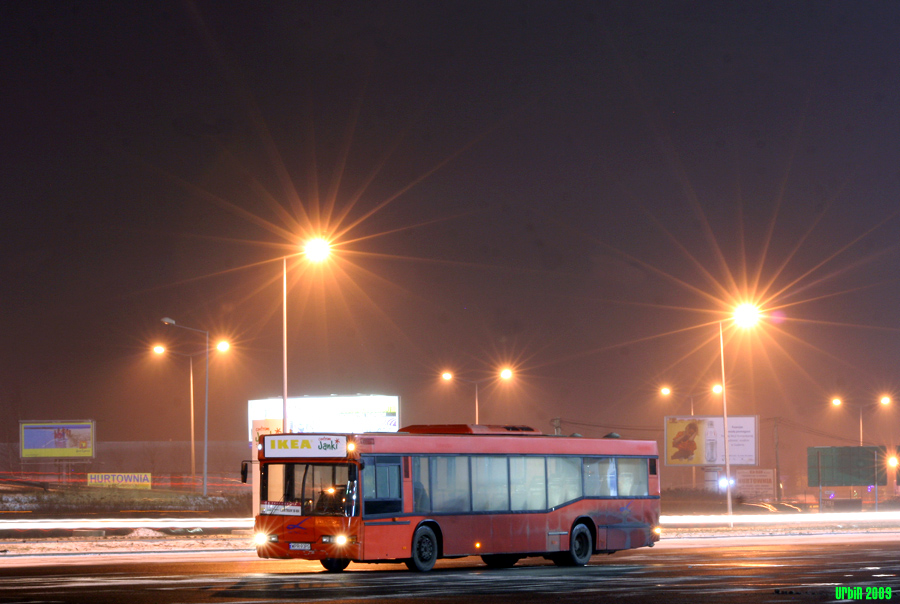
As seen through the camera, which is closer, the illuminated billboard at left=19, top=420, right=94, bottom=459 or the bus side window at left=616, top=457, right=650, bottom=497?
the bus side window at left=616, top=457, right=650, bottom=497

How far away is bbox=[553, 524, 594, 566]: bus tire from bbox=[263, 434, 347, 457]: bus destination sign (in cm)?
631

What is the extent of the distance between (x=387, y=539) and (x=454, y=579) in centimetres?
205

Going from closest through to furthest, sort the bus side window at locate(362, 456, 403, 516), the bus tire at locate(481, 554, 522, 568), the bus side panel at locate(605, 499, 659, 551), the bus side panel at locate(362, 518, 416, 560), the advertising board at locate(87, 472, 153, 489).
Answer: the bus side panel at locate(362, 518, 416, 560) < the bus side window at locate(362, 456, 403, 516) < the bus tire at locate(481, 554, 522, 568) < the bus side panel at locate(605, 499, 659, 551) < the advertising board at locate(87, 472, 153, 489)

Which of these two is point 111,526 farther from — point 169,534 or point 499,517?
point 499,517

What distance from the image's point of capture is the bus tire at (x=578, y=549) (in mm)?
23438

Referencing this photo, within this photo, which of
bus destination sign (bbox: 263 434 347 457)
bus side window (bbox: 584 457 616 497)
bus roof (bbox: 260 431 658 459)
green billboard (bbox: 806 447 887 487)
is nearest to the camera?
bus destination sign (bbox: 263 434 347 457)

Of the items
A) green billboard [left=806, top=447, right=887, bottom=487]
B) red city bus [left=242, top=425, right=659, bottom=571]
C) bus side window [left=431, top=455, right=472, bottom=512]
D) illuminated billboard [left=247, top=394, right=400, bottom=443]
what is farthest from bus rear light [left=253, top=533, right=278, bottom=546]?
green billboard [left=806, top=447, right=887, bottom=487]

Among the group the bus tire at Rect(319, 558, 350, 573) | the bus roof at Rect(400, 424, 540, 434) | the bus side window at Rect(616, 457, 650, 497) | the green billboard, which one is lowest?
the green billboard

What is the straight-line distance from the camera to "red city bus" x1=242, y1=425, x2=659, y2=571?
19938 mm

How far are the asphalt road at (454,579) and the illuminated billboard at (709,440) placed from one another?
52.8 metres

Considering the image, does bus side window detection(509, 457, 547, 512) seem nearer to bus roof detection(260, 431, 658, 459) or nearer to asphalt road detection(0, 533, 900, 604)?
bus roof detection(260, 431, 658, 459)

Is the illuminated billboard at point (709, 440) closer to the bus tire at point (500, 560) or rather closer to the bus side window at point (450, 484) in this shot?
the bus tire at point (500, 560)

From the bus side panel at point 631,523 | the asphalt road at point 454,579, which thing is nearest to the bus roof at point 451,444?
the bus side panel at point 631,523

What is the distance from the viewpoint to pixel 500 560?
23.2m
